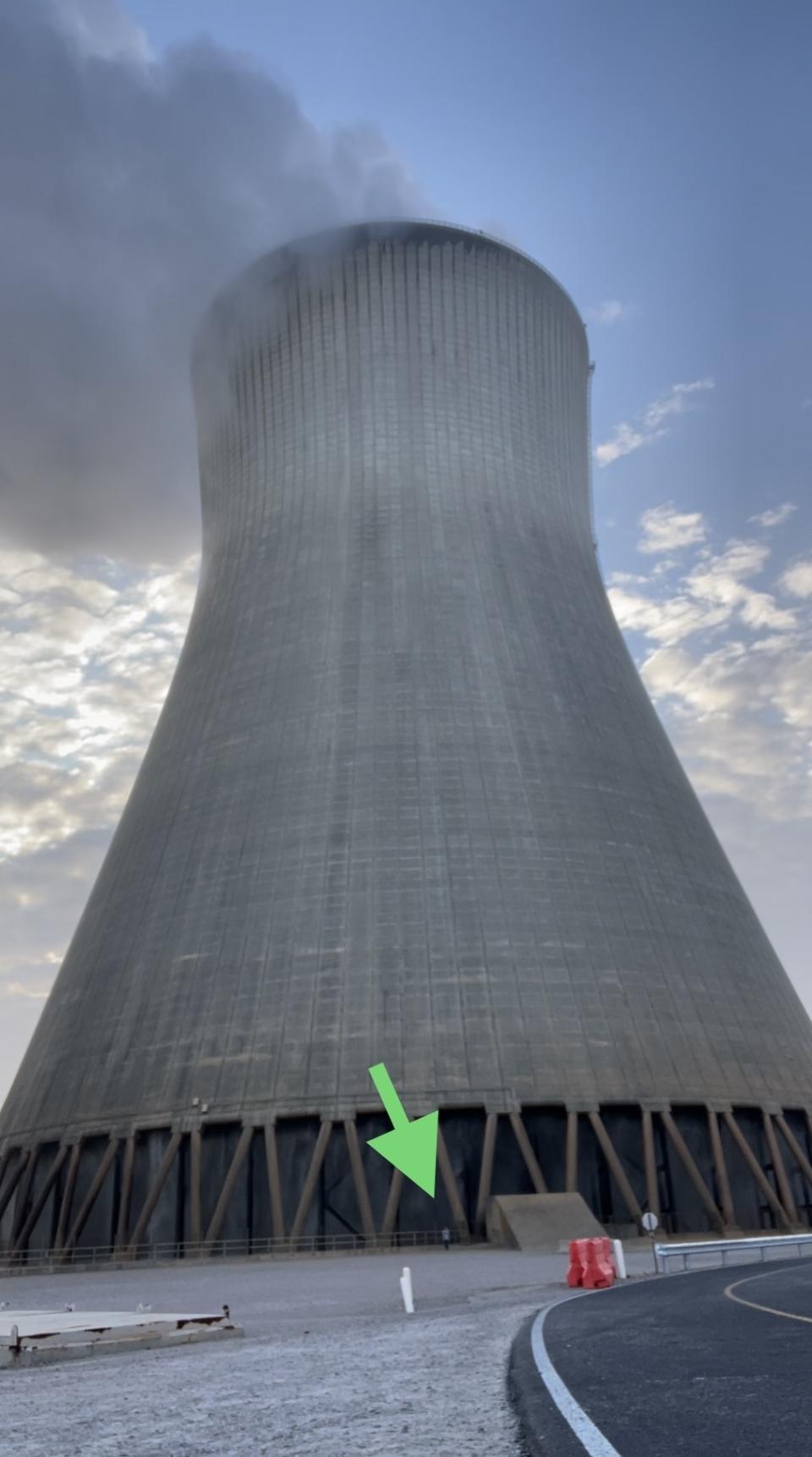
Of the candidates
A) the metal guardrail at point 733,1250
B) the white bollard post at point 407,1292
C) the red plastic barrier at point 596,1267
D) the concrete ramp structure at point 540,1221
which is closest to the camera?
the white bollard post at point 407,1292

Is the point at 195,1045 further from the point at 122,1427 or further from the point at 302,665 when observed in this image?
the point at 122,1427

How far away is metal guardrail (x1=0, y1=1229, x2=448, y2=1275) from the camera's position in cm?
2366

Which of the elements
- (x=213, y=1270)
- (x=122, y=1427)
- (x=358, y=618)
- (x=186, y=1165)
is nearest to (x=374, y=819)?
(x=358, y=618)

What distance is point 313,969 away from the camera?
25.9 metres

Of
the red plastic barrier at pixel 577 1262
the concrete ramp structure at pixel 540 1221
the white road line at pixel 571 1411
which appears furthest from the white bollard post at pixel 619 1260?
the white road line at pixel 571 1411

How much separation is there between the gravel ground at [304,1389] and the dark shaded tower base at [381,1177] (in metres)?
8.86

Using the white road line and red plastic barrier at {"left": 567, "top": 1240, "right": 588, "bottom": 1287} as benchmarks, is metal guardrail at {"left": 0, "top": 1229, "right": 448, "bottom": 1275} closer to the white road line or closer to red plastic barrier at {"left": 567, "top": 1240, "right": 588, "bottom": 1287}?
red plastic barrier at {"left": 567, "top": 1240, "right": 588, "bottom": 1287}

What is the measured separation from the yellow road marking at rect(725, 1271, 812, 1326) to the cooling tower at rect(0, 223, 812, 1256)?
9321 millimetres

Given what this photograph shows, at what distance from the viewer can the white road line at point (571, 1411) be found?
4262mm

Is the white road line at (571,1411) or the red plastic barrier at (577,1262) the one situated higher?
the red plastic barrier at (577,1262)

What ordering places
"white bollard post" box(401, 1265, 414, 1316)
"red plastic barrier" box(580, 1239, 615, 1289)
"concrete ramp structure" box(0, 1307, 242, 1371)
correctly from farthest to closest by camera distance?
1. "red plastic barrier" box(580, 1239, 615, 1289)
2. "white bollard post" box(401, 1265, 414, 1316)
3. "concrete ramp structure" box(0, 1307, 242, 1371)

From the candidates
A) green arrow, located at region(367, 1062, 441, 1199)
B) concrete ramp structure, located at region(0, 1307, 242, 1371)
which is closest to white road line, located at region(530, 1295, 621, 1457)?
concrete ramp structure, located at region(0, 1307, 242, 1371)

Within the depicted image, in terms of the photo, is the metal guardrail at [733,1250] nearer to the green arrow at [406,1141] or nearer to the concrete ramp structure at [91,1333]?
the green arrow at [406,1141]

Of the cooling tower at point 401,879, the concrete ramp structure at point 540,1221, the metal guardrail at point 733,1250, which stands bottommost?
the metal guardrail at point 733,1250
